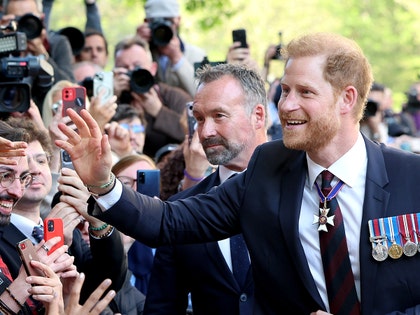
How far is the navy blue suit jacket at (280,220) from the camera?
424 cm

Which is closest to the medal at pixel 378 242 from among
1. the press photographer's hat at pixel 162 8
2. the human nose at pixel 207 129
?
the human nose at pixel 207 129

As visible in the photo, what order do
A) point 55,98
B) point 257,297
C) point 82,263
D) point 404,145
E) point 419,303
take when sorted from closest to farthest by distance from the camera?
point 419,303, point 257,297, point 82,263, point 55,98, point 404,145

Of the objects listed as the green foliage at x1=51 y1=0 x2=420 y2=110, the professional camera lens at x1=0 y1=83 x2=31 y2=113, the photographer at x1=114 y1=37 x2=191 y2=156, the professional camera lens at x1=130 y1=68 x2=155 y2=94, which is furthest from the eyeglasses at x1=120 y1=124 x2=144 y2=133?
the green foliage at x1=51 y1=0 x2=420 y2=110

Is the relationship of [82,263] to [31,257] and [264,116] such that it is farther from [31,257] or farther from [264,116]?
[264,116]

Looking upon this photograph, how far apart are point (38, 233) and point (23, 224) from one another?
0.31ft

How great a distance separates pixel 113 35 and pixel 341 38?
27239mm

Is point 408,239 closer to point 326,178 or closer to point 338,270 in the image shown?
point 338,270

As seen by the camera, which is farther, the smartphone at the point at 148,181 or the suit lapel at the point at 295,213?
the smartphone at the point at 148,181

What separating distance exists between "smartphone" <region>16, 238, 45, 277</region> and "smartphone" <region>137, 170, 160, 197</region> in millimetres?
1357

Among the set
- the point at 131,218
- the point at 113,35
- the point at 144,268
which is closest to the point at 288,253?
the point at 131,218

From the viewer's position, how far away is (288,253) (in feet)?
14.4

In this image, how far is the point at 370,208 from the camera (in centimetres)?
430

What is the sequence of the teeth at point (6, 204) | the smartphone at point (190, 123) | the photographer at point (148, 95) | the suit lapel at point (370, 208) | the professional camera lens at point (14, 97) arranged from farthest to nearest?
1. the photographer at point (148, 95)
2. the smartphone at point (190, 123)
3. the professional camera lens at point (14, 97)
4. the teeth at point (6, 204)
5. the suit lapel at point (370, 208)

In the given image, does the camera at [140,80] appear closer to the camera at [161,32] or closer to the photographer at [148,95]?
the photographer at [148,95]
